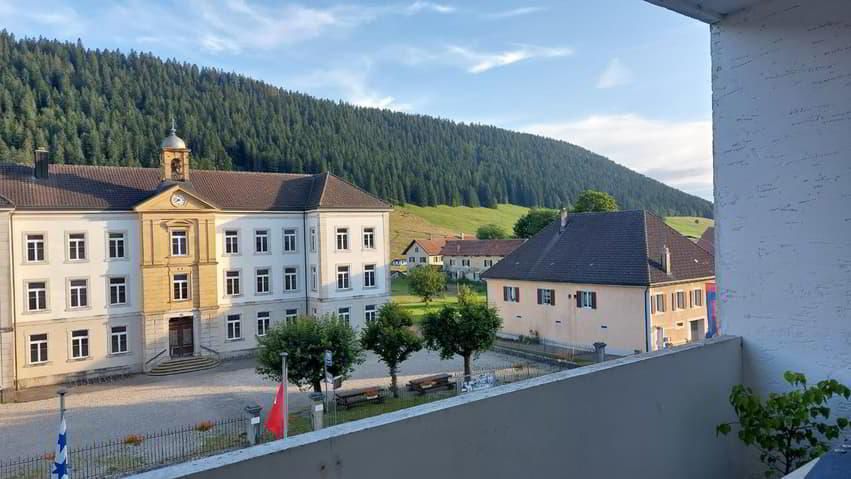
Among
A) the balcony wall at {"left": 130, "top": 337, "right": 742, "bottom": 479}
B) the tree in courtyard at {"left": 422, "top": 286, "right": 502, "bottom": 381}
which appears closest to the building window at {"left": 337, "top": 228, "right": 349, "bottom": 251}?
the tree in courtyard at {"left": 422, "top": 286, "right": 502, "bottom": 381}

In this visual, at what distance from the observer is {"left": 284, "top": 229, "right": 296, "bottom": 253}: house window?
25369 millimetres

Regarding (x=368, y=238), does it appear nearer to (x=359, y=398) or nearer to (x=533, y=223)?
(x=359, y=398)

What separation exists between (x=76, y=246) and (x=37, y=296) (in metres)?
2.26

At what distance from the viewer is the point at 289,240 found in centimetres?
2548

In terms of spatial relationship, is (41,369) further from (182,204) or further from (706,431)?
(706,431)

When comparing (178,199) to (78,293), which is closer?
(78,293)

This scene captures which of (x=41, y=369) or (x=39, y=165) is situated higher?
(x=39, y=165)

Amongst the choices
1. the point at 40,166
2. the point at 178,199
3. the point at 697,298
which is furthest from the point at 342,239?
A: the point at 697,298

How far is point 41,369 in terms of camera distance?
1995 cm

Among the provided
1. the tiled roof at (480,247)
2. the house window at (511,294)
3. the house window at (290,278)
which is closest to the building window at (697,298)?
the house window at (511,294)

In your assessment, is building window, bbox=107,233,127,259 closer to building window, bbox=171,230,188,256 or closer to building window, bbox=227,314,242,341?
building window, bbox=171,230,188,256

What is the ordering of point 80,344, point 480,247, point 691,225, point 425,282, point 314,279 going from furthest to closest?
point 691,225, point 480,247, point 425,282, point 314,279, point 80,344

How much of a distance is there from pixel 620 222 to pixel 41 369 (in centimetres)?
2458

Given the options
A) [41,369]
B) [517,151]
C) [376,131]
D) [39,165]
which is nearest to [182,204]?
[39,165]
